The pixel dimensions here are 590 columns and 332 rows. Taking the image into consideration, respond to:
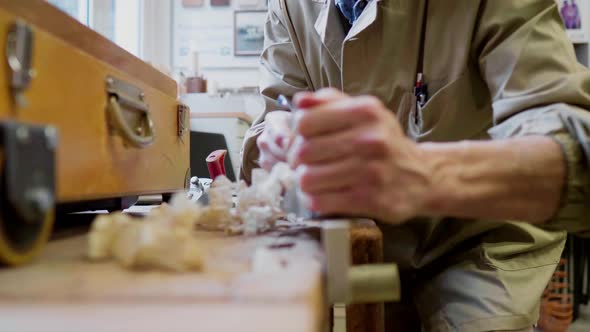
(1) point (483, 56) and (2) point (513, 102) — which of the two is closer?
(2) point (513, 102)

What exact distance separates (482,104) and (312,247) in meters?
0.47

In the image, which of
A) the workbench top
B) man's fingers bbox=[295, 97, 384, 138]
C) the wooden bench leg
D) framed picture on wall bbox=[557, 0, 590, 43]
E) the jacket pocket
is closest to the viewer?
the workbench top

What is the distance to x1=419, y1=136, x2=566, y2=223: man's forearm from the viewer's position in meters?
0.40

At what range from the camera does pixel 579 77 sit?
1.76 ft

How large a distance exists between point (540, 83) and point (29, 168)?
0.58m

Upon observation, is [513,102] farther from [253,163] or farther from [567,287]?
[567,287]

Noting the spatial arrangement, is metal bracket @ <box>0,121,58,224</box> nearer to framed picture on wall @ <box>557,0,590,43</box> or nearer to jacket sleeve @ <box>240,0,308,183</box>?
jacket sleeve @ <box>240,0,308,183</box>

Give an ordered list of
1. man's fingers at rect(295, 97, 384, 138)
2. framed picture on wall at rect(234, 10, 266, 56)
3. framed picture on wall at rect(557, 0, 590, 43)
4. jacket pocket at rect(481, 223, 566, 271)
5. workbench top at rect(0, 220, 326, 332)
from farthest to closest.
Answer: framed picture on wall at rect(234, 10, 266, 56), framed picture on wall at rect(557, 0, 590, 43), jacket pocket at rect(481, 223, 566, 271), man's fingers at rect(295, 97, 384, 138), workbench top at rect(0, 220, 326, 332)

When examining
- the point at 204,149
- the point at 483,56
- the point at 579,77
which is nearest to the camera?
the point at 579,77

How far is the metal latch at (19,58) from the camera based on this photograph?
33cm

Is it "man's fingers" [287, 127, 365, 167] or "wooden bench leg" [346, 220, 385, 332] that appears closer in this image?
"man's fingers" [287, 127, 365, 167]

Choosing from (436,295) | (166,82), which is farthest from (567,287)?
(166,82)

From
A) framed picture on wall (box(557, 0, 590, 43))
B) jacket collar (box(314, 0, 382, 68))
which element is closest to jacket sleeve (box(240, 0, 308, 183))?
jacket collar (box(314, 0, 382, 68))

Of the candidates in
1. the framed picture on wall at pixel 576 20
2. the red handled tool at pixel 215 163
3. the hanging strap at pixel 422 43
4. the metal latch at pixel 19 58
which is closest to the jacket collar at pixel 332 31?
the hanging strap at pixel 422 43
